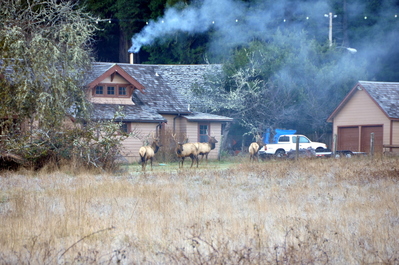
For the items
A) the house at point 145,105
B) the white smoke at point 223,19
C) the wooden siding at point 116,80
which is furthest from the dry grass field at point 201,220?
the white smoke at point 223,19

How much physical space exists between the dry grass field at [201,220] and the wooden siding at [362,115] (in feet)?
53.5

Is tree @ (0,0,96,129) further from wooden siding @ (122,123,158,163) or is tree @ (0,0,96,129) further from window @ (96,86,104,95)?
window @ (96,86,104,95)

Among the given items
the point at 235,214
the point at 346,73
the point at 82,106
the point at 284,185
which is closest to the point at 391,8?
the point at 346,73

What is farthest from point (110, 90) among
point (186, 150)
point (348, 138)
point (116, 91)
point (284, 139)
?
point (348, 138)

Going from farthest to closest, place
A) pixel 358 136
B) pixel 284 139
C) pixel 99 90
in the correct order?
1. pixel 284 139
2. pixel 358 136
3. pixel 99 90

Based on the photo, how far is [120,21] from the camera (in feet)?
166

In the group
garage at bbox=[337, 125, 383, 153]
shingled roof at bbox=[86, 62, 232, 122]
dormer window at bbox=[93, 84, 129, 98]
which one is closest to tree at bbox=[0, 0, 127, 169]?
shingled roof at bbox=[86, 62, 232, 122]

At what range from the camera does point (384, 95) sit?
3494 cm

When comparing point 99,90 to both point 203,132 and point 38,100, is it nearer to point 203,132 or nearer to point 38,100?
point 203,132

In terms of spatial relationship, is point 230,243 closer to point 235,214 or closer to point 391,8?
point 235,214

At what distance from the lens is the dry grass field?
8383 mm

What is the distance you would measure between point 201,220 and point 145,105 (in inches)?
923

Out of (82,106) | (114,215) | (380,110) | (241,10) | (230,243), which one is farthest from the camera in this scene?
(241,10)

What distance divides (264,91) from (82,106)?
55.6 feet
